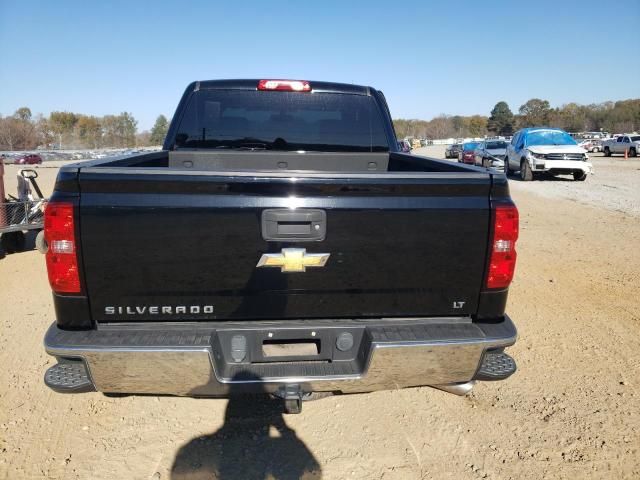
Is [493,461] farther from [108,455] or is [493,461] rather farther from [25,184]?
[25,184]

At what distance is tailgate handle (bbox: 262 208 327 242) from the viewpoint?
89.4 inches

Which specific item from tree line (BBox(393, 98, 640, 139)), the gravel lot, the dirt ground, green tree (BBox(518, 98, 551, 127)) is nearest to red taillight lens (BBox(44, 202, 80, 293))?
the dirt ground

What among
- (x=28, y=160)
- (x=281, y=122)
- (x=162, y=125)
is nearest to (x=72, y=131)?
(x=162, y=125)

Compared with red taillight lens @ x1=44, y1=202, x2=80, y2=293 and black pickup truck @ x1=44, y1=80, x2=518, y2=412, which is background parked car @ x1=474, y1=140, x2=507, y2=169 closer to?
black pickup truck @ x1=44, y1=80, x2=518, y2=412

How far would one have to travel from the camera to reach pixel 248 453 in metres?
2.80

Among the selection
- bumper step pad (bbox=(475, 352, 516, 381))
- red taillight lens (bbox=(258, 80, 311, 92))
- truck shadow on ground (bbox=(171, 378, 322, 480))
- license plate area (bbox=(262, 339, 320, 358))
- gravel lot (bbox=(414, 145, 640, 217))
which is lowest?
gravel lot (bbox=(414, 145, 640, 217))

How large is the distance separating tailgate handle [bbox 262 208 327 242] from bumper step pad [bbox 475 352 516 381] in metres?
1.15

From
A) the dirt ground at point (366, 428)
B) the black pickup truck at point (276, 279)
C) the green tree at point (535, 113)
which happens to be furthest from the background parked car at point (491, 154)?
the green tree at point (535, 113)

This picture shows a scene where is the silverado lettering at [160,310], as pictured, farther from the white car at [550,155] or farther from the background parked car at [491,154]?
the background parked car at [491,154]

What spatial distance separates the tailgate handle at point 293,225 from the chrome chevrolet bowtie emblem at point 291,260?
0.21 ft

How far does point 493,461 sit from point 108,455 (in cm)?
233

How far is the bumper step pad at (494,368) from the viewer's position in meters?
2.52

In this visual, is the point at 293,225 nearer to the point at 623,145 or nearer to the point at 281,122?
the point at 281,122

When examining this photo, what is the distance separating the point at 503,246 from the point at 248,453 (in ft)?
6.28
